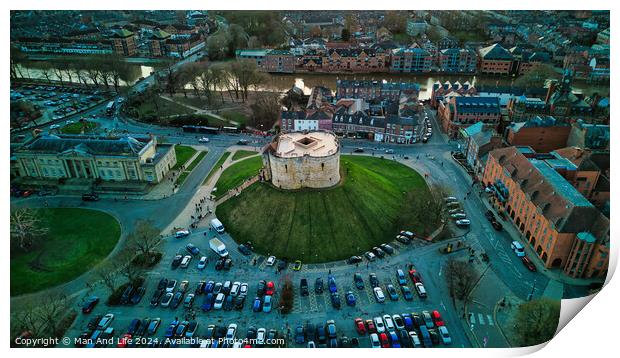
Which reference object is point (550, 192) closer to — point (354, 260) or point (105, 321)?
point (354, 260)

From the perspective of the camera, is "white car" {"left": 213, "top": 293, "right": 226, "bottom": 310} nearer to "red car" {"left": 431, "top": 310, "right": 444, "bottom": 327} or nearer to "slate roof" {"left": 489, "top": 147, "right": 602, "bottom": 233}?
"red car" {"left": 431, "top": 310, "right": 444, "bottom": 327}

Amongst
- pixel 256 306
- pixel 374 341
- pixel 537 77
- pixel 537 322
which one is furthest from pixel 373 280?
pixel 537 77

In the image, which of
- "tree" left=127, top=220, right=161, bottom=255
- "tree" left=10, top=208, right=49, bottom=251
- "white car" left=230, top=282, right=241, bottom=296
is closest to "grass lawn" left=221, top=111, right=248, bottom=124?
"tree" left=127, top=220, right=161, bottom=255

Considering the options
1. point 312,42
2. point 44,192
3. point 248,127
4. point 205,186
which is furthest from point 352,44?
point 44,192

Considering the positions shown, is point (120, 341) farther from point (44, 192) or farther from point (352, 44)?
point (352, 44)

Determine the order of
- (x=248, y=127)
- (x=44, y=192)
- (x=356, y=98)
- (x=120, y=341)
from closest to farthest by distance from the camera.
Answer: (x=120, y=341) < (x=44, y=192) < (x=248, y=127) < (x=356, y=98)

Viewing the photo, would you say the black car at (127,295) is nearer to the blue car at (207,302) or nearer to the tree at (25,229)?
the blue car at (207,302)
